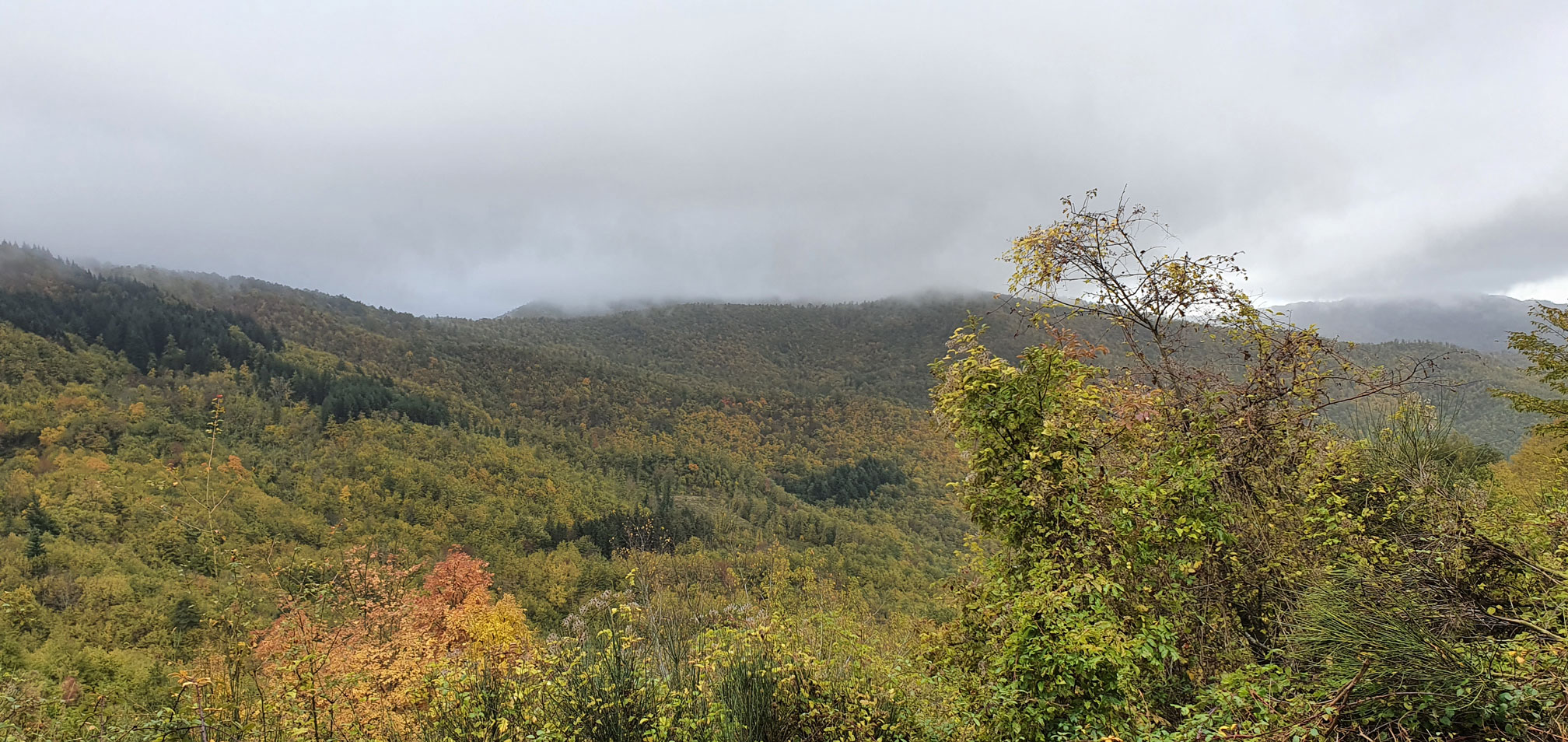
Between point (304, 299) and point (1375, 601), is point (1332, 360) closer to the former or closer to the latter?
point (1375, 601)

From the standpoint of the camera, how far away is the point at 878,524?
90.6 metres

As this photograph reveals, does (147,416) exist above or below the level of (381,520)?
above

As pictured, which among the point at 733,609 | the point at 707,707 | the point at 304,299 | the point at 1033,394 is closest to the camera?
the point at 707,707

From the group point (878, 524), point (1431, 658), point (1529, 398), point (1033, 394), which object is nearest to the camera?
point (1431, 658)

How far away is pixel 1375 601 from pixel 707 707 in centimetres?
485

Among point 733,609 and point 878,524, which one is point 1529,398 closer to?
point 733,609

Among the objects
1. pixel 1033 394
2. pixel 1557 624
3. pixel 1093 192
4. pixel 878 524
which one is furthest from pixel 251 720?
pixel 878 524

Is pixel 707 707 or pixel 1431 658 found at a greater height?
pixel 1431 658

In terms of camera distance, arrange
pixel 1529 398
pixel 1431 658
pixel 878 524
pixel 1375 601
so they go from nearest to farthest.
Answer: pixel 1431 658, pixel 1375 601, pixel 1529 398, pixel 878 524

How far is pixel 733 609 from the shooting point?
670 centimetres

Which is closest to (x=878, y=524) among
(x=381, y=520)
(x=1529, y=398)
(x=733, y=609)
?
(x=381, y=520)

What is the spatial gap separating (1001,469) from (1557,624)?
3510mm

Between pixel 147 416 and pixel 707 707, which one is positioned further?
pixel 147 416

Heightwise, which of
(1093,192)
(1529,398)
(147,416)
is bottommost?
(147,416)
